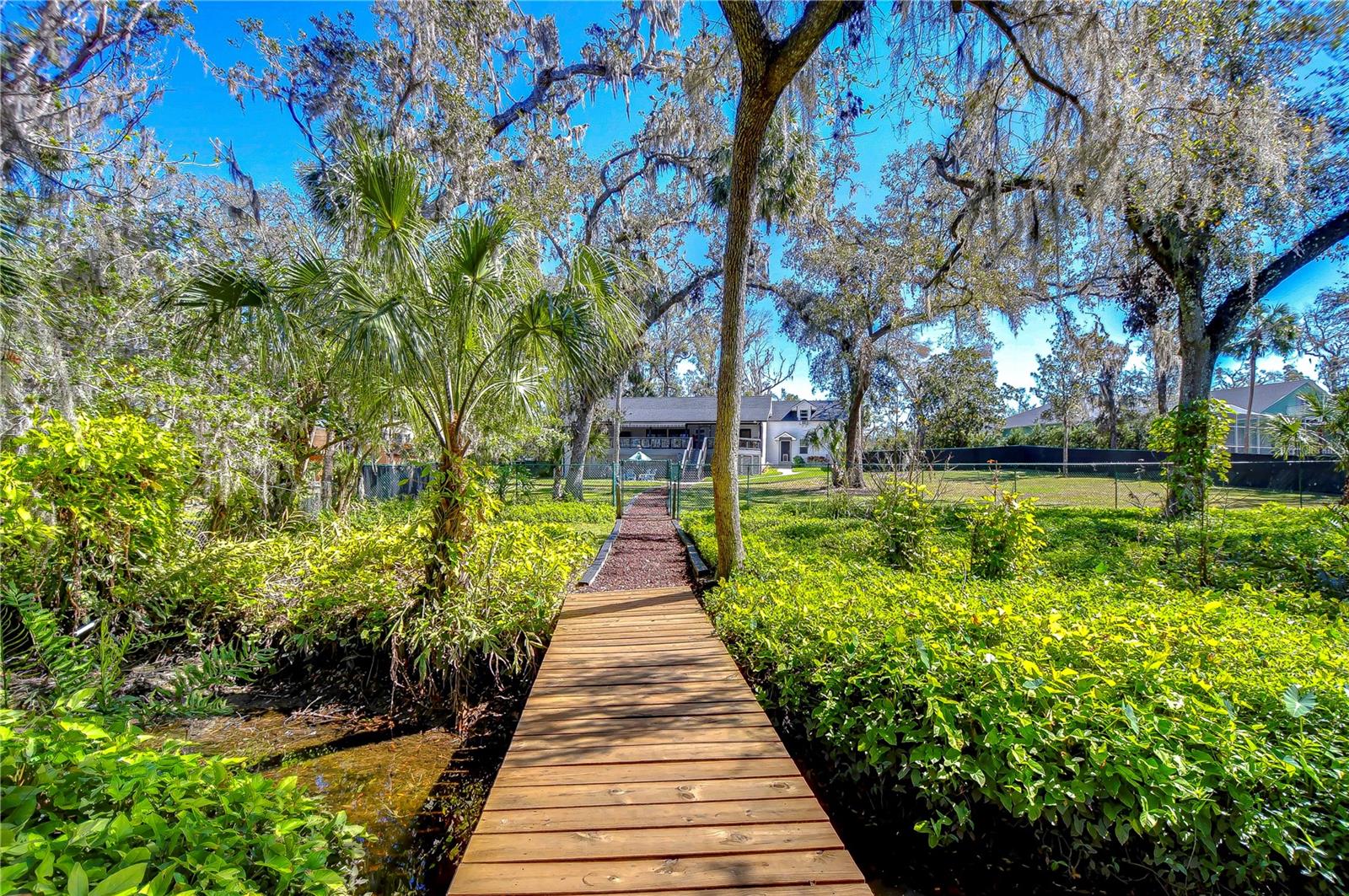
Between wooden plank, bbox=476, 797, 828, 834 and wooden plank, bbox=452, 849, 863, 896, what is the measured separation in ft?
0.66

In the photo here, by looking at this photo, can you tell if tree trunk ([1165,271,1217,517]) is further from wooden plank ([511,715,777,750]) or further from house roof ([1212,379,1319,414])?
house roof ([1212,379,1319,414])

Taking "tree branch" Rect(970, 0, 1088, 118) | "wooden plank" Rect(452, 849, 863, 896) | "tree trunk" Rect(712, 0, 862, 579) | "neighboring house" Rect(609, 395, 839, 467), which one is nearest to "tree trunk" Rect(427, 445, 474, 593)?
"tree trunk" Rect(712, 0, 862, 579)

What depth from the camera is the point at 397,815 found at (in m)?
3.18

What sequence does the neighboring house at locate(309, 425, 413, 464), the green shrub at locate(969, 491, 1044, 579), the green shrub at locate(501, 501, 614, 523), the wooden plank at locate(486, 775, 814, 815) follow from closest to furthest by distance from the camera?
the wooden plank at locate(486, 775, 814, 815), the green shrub at locate(969, 491, 1044, 579), the neighboring house at locate(309, 425, 413, 464), the green shrub at locate(501, 501, 614, 523)

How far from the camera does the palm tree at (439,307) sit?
390cm

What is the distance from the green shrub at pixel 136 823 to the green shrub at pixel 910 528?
18.2 ft

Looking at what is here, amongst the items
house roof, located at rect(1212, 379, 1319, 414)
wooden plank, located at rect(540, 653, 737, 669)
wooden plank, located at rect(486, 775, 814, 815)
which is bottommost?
wooden plank, located at rect(540, 653, 737, 669)

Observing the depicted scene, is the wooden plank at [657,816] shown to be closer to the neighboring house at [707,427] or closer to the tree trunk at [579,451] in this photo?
the tree trunk at [579,451]

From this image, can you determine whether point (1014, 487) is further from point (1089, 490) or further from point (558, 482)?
point (558, 482)

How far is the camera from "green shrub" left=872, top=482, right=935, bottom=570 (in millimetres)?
5949

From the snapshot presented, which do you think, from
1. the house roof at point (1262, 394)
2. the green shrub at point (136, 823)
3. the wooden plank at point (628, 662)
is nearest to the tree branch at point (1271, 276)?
the wooden plank at point (628, 662)

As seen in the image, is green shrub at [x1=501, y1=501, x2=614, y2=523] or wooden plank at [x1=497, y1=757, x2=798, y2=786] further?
green shrub at [x1=501, y1=501, x2=614, y2=523]

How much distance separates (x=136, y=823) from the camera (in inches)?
57.7

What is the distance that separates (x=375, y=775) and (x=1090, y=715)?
4.22 metres
